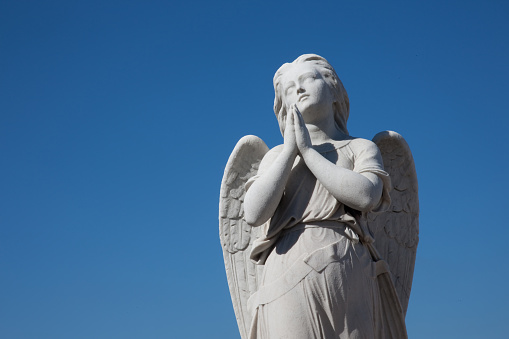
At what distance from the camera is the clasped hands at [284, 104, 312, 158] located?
6.59m

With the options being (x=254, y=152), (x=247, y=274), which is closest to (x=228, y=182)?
(x=254, y=152)

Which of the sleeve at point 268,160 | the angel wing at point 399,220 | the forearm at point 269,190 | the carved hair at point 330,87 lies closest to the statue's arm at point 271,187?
the forearm at point 269,190

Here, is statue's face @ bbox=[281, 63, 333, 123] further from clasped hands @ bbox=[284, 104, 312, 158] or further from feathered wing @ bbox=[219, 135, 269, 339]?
feathered wing @ bbox=[219, 135, 269, 339]

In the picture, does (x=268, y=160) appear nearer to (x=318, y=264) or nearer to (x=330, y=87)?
(x=330, y=87)

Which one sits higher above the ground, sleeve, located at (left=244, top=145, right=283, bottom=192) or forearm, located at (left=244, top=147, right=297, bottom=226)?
sleeve, located at (left=244, top=145, right=283, bottom=192)

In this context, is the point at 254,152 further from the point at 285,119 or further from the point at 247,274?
the point at 247,274

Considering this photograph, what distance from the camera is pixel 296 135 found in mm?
6609

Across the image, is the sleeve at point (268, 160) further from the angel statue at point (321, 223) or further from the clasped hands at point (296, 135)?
the clasped hands at point (296, 135)

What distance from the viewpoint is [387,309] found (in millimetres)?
6930

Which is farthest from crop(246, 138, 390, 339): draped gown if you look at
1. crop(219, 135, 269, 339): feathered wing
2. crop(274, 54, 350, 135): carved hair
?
crop(219, 135, 269, 339): feathered wing

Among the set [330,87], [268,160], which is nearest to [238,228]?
[268,160]

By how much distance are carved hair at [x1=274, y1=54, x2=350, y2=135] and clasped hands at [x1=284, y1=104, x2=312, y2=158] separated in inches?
23.1

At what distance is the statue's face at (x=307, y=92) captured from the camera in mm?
6973

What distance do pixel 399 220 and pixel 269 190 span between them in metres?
2.00
